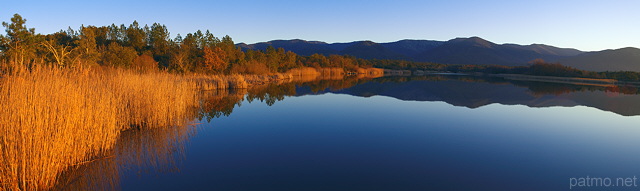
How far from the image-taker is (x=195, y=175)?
19.2 feet

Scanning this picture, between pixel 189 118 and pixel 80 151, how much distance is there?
5783mm

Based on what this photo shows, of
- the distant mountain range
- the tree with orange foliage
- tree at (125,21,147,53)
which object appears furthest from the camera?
the distant mountain range

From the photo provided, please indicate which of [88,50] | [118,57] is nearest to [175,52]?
[118,57]

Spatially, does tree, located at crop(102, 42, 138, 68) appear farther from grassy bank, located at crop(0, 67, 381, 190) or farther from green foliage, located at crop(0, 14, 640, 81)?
grassy bank, located at crop(0, 67, 381, 190)

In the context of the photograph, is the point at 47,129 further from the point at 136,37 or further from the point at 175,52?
the point at 136,37

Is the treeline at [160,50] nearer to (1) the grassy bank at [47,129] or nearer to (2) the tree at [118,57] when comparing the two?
(2) the tree at [118,57]

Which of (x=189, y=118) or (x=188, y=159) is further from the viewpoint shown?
(x=189, y=118)

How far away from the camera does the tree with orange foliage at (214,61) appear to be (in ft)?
110

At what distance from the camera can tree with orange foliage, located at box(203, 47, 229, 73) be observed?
3367 centimetres

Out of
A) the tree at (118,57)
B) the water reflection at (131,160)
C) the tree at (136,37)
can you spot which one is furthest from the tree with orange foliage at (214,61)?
the water reflection at (131,160)

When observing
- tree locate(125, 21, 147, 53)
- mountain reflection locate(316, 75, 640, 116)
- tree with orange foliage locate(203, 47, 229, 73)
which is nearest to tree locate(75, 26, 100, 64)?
tree with orange foliage locate(203, 47, 229, 73)

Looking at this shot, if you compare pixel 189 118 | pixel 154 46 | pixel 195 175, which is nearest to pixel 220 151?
pixel 195 175

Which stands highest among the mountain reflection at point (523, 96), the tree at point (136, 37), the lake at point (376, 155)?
the tree at point (136, 37)

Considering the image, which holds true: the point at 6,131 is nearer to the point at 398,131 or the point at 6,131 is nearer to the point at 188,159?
the point at 188,159
